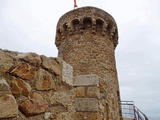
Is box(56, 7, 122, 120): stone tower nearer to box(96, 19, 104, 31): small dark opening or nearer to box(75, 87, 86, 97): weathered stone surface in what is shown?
box(96, 19, 104, 31): small dark opening

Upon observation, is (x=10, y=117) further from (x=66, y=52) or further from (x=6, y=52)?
(x=66, y=52)

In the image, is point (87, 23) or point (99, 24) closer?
point (87, 23)

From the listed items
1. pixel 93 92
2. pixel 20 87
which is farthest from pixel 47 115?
pixel 93 92

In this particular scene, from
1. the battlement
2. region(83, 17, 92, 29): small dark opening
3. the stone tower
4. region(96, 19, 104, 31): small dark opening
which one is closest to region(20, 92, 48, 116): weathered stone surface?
the stone tower

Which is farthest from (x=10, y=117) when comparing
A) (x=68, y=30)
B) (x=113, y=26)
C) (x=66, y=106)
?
(x=113, y=26)

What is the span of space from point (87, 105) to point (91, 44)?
17.5ft

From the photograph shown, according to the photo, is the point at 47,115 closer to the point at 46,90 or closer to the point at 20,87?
the point at 46,90

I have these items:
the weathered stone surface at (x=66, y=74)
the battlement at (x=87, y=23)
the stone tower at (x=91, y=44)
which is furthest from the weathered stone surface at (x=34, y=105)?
the battlement at (x=87, y=23)

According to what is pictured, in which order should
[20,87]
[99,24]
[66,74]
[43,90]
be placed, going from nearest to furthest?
[20,87]
[43,90]
[66,74]
[99,24]

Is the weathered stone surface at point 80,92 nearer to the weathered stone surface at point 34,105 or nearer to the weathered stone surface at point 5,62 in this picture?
the weathered stone surface at point 34,105

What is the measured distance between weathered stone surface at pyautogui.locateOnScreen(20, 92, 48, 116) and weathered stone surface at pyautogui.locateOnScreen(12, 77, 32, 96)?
0.07 m

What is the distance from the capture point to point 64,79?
5.09 feet

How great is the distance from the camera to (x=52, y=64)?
1.40 m

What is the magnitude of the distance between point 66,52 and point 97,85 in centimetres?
556
